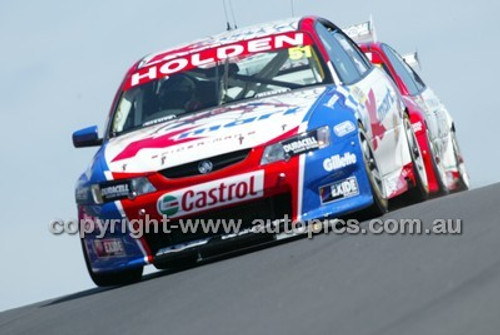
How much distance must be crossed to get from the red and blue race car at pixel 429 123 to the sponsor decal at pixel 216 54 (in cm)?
157

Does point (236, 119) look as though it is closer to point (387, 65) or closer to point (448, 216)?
point (448, 216)

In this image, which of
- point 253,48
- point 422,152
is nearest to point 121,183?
point 253,48

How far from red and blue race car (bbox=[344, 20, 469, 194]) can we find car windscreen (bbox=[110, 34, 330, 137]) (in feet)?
5.57

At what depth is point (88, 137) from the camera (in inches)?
A: 392

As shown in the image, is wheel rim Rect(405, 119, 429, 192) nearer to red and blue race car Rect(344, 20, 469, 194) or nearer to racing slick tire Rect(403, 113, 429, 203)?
racing slick tire Rect(403, 113, 429, 203)

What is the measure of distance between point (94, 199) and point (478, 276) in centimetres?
359

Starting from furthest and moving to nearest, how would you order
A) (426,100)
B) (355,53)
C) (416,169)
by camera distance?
(426,100)
(355,53)
(416,169)

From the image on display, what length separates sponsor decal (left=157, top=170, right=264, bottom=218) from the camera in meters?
8.31

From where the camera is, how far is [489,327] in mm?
4535

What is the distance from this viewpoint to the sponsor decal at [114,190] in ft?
27.9

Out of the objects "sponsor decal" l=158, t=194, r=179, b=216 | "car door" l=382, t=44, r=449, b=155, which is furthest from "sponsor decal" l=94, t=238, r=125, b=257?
"car door" l=382, t=44, r=449, b=155

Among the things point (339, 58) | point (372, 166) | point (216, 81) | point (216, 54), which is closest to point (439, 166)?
point (339, 58)

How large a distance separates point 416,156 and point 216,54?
1600mm

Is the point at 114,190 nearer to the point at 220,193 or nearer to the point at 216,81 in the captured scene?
the point at 220,193
